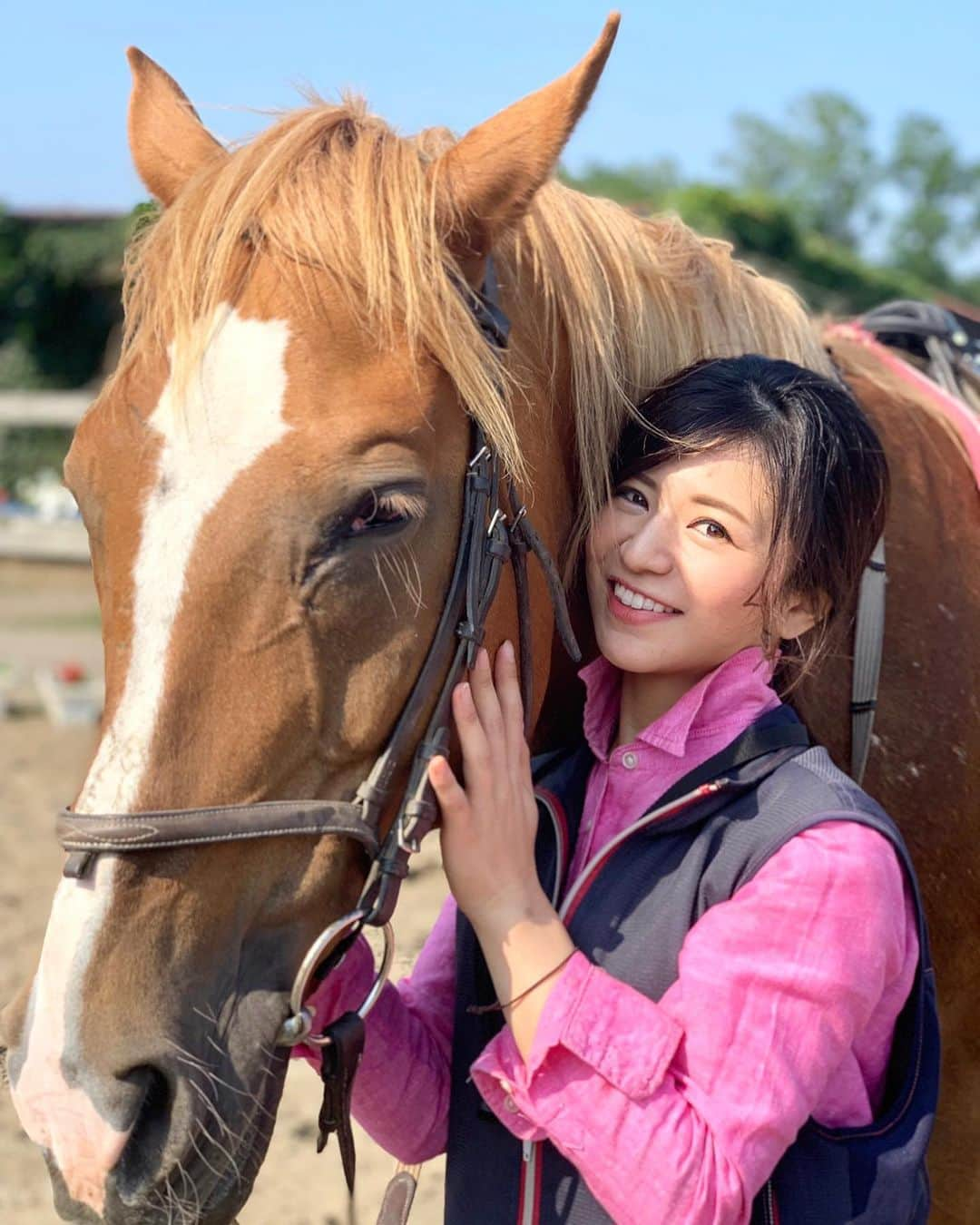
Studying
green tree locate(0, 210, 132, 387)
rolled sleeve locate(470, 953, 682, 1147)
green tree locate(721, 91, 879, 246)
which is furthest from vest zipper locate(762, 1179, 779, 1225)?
green tree locate(721, 91, 879, 246)

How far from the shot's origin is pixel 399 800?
150 cm

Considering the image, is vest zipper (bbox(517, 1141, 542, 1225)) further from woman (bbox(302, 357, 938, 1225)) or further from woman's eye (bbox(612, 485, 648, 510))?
woman's eye (bbox(612, 485, 648, 510))

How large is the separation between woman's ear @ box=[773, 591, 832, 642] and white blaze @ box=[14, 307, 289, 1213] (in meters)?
0.69

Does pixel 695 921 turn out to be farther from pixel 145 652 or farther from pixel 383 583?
pixel 145 652

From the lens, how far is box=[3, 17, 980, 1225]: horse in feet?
4.29

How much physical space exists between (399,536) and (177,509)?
25 cm

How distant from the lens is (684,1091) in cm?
136

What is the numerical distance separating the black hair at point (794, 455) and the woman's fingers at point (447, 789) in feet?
1.50

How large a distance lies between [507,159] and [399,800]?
2.61ft

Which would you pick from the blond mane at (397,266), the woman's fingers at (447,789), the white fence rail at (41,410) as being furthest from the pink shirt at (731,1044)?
the white fence rail at (41,410)

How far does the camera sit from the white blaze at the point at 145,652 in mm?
1276

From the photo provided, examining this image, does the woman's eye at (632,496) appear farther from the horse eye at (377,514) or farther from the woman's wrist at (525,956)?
the woman's wrist at (525,956)

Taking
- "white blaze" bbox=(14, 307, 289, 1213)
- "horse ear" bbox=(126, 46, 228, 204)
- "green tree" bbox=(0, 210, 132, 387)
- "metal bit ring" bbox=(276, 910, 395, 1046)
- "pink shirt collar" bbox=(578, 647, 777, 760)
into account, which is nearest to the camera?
"white blaze" bbox=(14, 307, 289, 1213)

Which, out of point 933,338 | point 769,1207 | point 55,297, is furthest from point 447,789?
point 55,297
